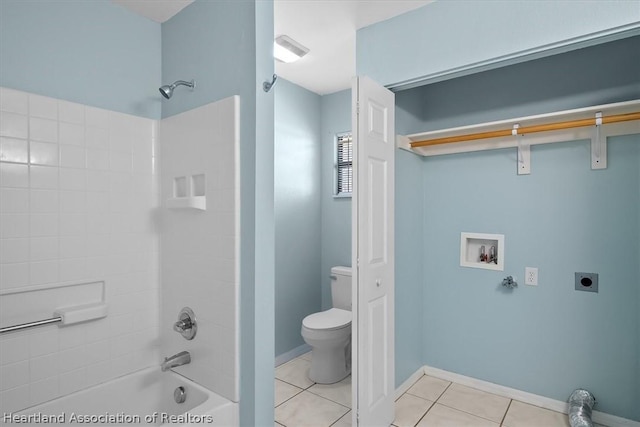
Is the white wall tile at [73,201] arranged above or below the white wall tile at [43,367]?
above

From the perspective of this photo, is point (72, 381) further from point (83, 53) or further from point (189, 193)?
point (83, 53)

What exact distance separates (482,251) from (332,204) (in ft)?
4.74

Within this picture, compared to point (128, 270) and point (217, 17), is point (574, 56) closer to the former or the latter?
point (217, 17)

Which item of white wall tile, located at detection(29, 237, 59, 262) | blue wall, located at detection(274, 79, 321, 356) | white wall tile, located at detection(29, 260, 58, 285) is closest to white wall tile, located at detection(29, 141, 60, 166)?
white wall tile, located at detection(29, 237, 59, 262)

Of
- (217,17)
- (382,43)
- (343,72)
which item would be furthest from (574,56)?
(217,17)

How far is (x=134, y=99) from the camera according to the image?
197 cm

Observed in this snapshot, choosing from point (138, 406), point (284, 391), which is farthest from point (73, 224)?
point (284, 391)

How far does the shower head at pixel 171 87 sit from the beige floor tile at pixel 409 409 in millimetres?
2272

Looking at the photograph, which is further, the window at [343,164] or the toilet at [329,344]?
the window at [343,164]

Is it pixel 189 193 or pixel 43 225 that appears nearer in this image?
pixel 43 225

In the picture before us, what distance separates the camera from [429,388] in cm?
267

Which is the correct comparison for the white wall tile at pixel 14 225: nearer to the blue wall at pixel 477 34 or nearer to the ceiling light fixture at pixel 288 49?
the ceiling light fixture at pixel 288 49

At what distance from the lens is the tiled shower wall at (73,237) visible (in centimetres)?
154

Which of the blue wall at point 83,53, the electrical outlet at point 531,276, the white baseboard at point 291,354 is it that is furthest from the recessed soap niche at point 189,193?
the electrical outlet at point 531,276
